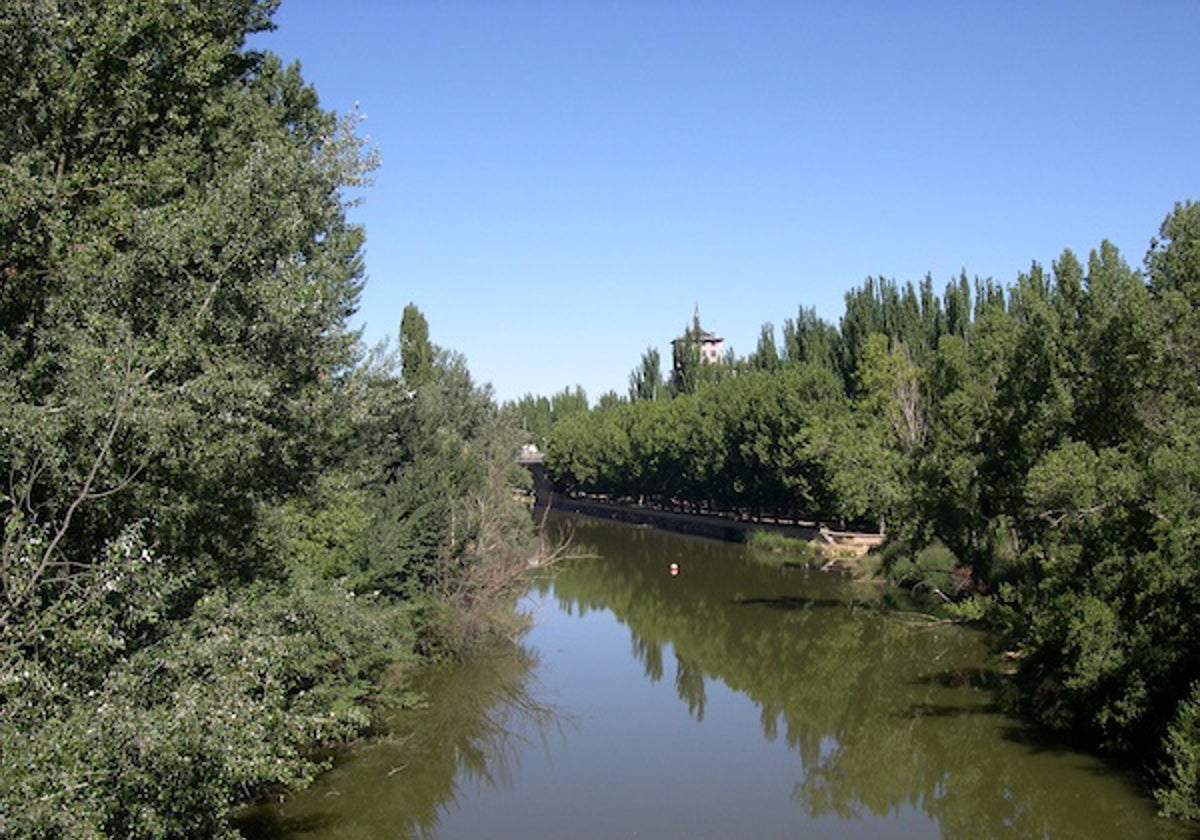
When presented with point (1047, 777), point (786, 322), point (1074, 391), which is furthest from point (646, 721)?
point (786, 322)

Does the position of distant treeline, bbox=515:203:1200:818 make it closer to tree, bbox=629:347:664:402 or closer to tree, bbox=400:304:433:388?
tree, bbox=400:304:433:388

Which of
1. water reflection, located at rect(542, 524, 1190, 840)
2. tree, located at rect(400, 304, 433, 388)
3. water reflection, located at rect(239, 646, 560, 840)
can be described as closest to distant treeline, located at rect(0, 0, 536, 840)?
water reflection, located at rect(239, 646, 560, 840)

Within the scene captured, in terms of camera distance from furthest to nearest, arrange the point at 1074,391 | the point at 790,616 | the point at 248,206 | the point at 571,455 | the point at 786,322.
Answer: the point at 571,455 < the point at 786,322 < the point at 790,616 < the point at 1074,391 < the point at 248,206

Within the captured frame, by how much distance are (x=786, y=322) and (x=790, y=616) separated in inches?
1439

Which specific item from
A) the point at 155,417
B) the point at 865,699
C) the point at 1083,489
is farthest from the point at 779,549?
the point at 155,417

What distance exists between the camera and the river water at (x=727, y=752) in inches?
582

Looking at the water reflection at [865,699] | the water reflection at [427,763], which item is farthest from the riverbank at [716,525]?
the water reflection at [427,763]

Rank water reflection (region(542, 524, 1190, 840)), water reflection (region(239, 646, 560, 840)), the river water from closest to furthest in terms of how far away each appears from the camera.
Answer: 1. water reflection (region(239, 646, 560, 840))
2. the river water
3. water reflection (region(542, 524, 1190, 840))

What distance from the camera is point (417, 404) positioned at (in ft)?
77.5

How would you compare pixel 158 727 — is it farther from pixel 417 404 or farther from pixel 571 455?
pixel 571 455

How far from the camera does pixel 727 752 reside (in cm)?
1850

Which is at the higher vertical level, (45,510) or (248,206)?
(248,206)

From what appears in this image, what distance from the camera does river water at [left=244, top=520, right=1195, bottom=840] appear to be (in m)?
14.8

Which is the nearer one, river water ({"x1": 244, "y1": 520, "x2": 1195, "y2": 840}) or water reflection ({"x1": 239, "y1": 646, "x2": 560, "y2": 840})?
water reflection ({"x1": 239, "y1": 646, "x2": 560, "y2": 840})
